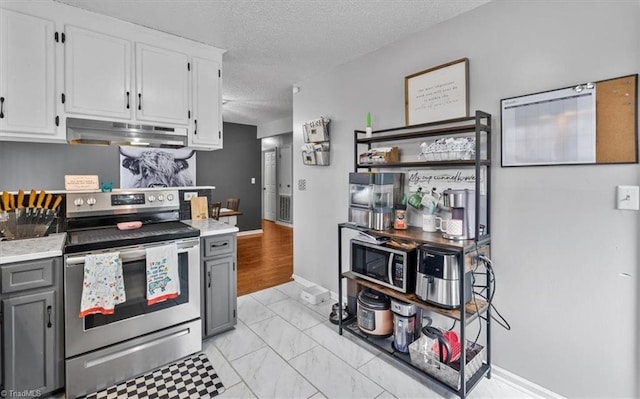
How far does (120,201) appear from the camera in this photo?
2.43 m

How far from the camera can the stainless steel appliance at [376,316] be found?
2256 mm

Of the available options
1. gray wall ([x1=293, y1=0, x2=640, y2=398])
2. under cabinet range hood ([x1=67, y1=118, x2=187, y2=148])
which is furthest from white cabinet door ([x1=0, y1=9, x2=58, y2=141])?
gray wall ([x1=293, y1=0, x2=640, y2=398])

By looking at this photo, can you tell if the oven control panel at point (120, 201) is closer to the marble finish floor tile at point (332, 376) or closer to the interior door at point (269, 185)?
the marble finish floor tile at point (332, 376)

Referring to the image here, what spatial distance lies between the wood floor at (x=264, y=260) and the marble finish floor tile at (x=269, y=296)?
0.12 m

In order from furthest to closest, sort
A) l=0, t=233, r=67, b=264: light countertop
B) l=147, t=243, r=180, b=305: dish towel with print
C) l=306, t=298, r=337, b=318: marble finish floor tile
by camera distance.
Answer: l=306, t=298, r=337, b=318: marble finish floor tile → l=147, t=243, r=180, b=305: dish towel with print → l=0, t=233, r=67, b=264: light countertop

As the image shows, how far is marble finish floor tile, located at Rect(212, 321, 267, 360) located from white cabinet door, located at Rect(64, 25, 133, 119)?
76.0 inches

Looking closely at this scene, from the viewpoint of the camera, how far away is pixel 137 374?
200 cm

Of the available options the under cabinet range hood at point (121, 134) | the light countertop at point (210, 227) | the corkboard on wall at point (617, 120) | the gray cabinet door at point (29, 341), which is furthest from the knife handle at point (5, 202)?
the corkboard on wall at point (617, 120)

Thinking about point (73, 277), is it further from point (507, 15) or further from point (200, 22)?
point (507, 15)

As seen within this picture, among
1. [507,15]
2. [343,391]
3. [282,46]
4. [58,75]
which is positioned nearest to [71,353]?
[343,391]

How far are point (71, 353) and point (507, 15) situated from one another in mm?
3380

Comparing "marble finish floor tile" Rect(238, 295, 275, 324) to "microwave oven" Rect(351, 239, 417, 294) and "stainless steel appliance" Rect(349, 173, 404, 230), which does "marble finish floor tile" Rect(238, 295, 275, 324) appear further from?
"stainless steel appliance" Rect(349, 173, 404, 230)

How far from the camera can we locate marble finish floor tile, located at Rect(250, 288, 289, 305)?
10.5 feet

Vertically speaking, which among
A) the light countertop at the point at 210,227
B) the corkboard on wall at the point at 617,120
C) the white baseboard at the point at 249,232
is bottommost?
the white baseboard at the point at 249,232
